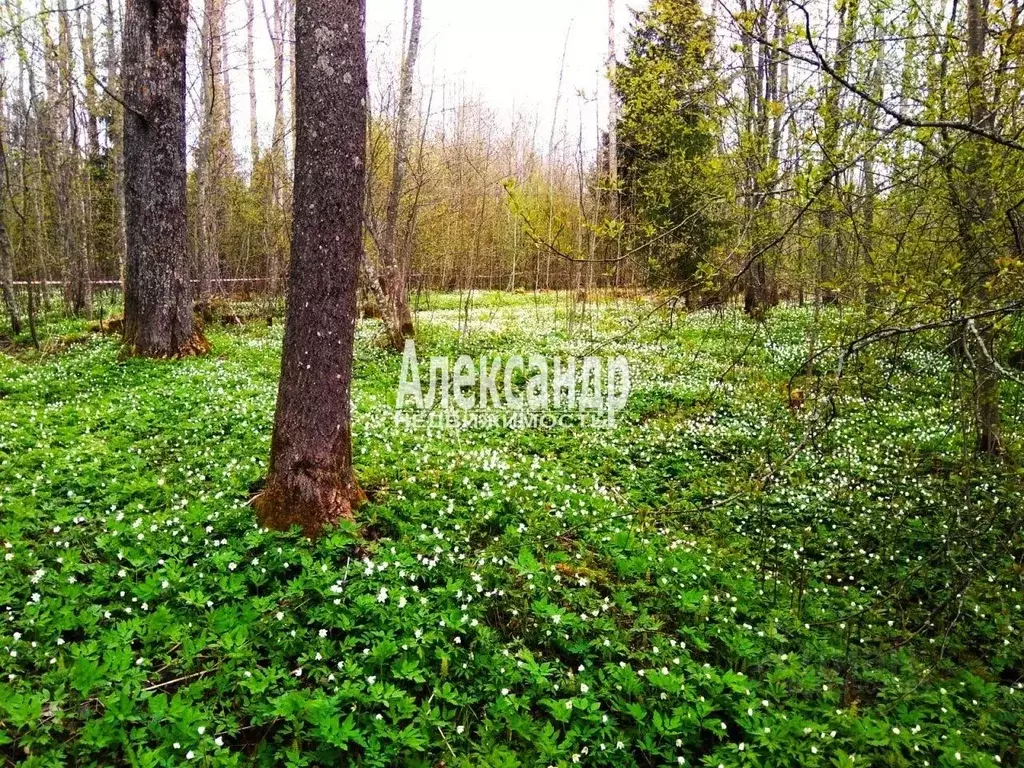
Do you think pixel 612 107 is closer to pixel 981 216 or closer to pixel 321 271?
pixel 981 216

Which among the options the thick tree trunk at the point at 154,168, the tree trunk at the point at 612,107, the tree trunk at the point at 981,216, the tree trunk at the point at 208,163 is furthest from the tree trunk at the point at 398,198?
the tree trunk at the point at 981,216

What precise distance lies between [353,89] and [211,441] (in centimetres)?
422

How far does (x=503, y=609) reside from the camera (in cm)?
406

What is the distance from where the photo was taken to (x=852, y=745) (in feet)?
10.5

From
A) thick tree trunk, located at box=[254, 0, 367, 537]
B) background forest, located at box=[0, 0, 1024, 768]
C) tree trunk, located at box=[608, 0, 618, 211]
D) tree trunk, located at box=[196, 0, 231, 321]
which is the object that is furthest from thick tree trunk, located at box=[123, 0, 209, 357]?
tree trunk, located at box=[608, 0, 618, 211]

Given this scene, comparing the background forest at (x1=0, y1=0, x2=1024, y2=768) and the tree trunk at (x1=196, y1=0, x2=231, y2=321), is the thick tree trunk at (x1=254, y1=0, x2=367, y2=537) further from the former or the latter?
the tree trunk at (x1=196, y1=0, x2=231, y2=321)

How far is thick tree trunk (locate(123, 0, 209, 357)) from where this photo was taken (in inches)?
372

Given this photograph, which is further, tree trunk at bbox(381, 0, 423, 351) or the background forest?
tree trunk at bbox(381, 0, 423, 351)

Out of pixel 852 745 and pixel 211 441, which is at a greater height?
pixel 211 441

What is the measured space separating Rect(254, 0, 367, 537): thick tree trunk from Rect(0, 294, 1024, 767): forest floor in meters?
0.40

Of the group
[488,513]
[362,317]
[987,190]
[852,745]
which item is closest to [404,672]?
[488,513]

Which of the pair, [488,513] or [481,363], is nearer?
[488,513]

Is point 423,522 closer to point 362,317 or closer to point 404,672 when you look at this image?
point 404,672

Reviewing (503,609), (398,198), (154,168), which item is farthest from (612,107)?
(503,609)
